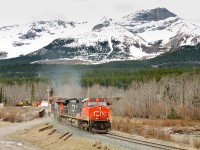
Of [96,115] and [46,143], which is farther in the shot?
[96,115]

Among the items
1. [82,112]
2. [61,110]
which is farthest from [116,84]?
[82,112]

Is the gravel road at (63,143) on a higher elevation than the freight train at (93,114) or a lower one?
lower

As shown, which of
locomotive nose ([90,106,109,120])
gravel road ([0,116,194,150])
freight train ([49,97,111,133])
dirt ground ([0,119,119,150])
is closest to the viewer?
gravel road ([0,116,194,150])

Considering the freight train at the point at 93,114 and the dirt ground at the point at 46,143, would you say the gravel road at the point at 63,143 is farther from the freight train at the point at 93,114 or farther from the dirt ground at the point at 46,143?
the freight train at the point at 93,114

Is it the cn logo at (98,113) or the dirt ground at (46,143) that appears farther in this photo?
the cn logo at (98,113)

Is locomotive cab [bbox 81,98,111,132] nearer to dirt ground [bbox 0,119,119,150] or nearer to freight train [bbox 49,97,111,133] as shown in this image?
freight train [bbox 49,97,111,133]

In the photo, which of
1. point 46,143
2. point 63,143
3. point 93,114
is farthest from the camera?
point 93,114

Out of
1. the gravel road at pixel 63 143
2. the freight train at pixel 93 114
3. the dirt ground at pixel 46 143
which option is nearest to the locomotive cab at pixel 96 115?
the freight train at pixel 93 114

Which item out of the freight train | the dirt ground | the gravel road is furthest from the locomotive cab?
the dirt ground

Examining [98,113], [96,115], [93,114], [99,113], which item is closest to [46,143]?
[93,114]

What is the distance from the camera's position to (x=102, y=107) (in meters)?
48.0

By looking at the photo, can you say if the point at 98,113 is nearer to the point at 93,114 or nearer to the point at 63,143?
the point at 93,114

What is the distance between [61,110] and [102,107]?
1947 cm

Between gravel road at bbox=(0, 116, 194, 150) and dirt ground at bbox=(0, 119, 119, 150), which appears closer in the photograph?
gravel road at bbox=(0, 116, 194, 150)
